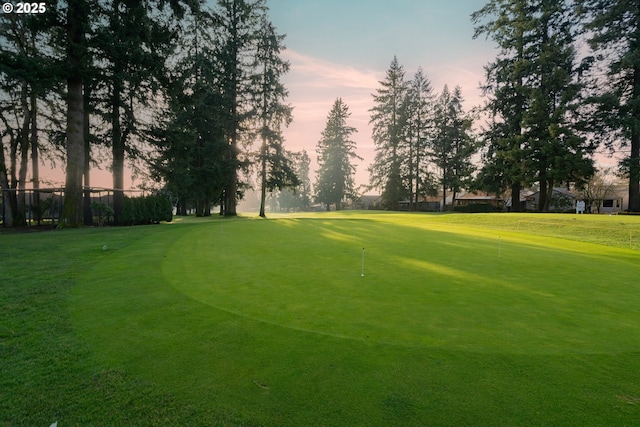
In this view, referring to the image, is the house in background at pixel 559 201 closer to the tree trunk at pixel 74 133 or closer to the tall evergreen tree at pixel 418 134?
the tall evergreen tree at pixel 418 134

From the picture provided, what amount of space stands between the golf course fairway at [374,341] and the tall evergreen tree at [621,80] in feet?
87.2

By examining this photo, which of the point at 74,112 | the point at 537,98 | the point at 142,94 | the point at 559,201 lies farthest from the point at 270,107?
the point at 559,201

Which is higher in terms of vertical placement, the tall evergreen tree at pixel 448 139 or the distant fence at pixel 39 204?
the tall evergreen tree at pixel 448 139

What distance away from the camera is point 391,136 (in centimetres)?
4909

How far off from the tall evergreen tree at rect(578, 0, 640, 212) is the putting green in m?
24.1

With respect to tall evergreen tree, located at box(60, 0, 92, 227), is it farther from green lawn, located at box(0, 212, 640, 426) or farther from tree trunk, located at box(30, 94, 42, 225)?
green lawn, located at box(0, 212, 640, 426)

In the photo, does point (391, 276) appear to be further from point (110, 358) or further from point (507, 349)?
point (110, 358)

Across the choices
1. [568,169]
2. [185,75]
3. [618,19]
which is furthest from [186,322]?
[618,19]

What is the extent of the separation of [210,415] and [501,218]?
24.5m

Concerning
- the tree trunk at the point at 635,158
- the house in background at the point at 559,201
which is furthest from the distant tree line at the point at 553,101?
the house in background at the point at 559,201

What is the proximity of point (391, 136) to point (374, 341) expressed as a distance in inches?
1930

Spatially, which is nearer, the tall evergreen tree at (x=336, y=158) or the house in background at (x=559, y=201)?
the house in background at (x=559, y=201)

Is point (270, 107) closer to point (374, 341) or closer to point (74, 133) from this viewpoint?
point (74, 133)

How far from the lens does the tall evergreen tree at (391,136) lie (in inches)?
1938
